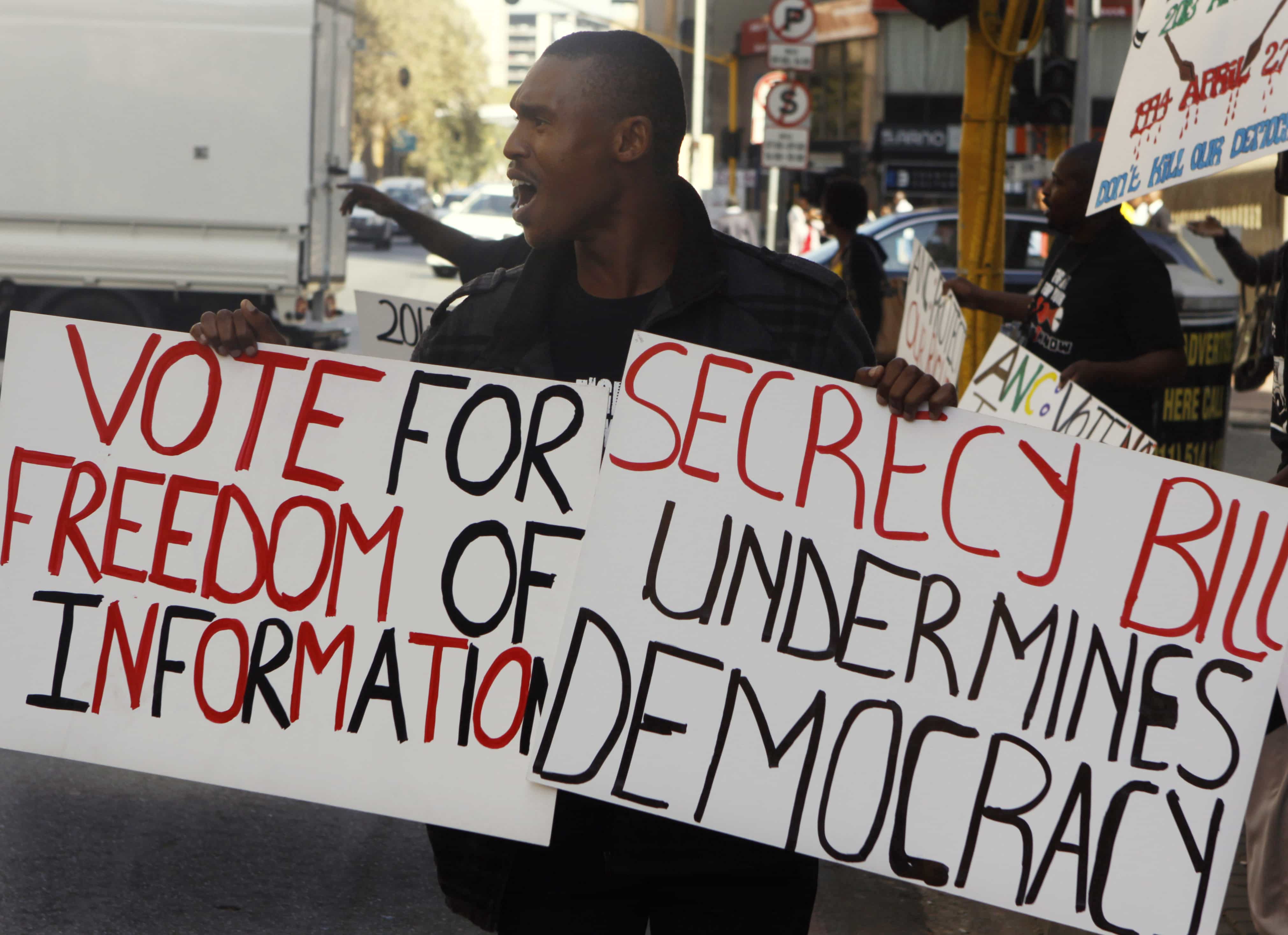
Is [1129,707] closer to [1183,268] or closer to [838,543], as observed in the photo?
[838,543]

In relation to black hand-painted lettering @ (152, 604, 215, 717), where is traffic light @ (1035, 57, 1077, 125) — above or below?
above

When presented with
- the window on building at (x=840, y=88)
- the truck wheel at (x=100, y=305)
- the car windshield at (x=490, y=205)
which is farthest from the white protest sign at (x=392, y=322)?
the window on building at (x=840, y=88)

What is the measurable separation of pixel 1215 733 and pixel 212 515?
1456 millimetres

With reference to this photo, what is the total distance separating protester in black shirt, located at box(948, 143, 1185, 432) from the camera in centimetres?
485

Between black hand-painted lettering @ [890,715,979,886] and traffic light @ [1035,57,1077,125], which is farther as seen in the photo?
traffic light @ [1035,57,1077,125]

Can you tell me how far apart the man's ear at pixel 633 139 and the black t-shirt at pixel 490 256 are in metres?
2.50

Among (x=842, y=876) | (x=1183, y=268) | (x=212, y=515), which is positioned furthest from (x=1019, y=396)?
(x=1183, y=268)

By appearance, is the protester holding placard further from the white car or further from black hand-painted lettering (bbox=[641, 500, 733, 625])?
the white car

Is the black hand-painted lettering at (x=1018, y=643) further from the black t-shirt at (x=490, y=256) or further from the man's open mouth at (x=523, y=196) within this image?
the black t-shirt at (x=490, y=256)

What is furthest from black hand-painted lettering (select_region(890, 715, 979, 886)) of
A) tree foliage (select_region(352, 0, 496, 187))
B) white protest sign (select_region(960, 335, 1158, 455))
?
tree foliage (select_region(352, 0, 496, 187))

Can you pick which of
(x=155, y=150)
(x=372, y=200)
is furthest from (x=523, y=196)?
(x=155, y=150)

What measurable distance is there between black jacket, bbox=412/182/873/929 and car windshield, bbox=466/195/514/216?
28598 mm

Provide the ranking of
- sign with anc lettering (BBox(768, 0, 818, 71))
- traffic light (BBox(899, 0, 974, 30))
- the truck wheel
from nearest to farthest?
traffic light (BBox(899, 0, 974, 30)) → the truck wheel → sign with anc lettering (BBox(768, 0, 818, 71))

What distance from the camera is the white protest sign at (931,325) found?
5.30m
